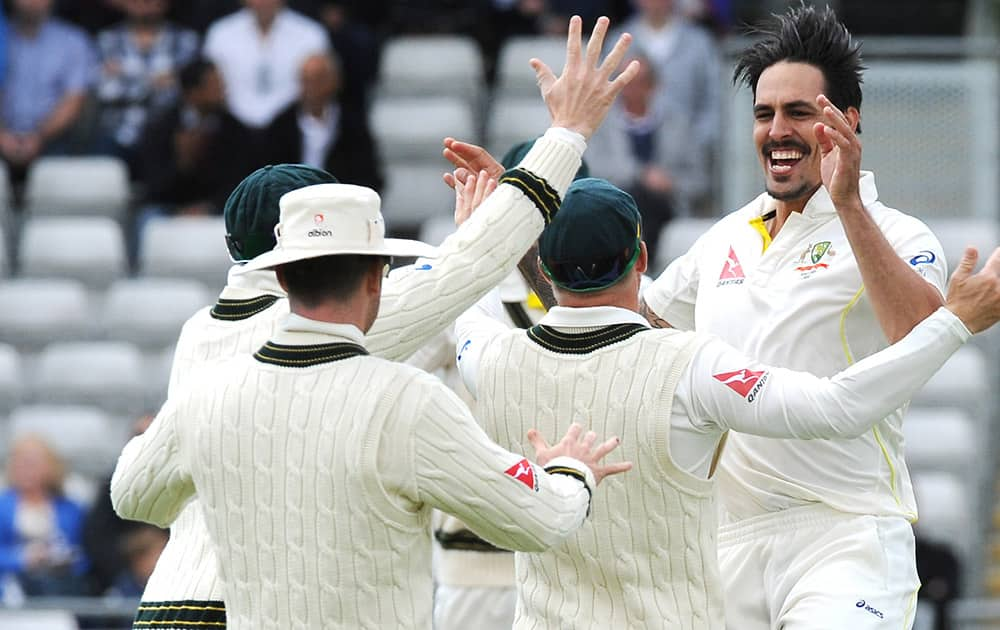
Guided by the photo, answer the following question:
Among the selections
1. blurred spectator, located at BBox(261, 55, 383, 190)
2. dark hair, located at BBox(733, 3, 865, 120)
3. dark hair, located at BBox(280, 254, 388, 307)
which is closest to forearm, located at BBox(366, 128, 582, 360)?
dark hair, located at BBox(280, 254, 388, 307)

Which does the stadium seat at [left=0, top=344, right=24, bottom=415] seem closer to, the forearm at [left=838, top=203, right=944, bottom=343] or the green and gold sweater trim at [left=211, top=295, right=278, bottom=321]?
the green and gold sweater trim at [left=211, top=295, right=278, bottom=321]

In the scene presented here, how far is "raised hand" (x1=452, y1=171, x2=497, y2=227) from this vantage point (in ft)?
16.7

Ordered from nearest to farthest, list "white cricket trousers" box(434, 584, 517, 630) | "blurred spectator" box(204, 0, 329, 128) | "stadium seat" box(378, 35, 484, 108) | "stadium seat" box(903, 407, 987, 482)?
"white cricket trousers" box(434, 584, 517, 630), "stadium seat" box(903, 407, 987, 482), "blurred spectator" box(204, 0, 329, 128), "stadium seat" box(378, 35, 484, 108)

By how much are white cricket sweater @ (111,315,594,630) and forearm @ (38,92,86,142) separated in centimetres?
835

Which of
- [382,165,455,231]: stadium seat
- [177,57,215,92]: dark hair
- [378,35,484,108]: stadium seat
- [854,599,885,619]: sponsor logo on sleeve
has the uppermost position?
[854,599,885,619]: sponsor logo on sleeve

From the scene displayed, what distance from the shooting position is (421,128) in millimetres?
12484

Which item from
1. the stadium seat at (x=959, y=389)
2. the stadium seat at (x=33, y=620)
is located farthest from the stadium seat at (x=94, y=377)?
the stadium seat at (x=959, y=389)

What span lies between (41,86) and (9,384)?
235 centimetres

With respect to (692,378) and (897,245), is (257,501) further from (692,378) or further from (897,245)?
(897,245)

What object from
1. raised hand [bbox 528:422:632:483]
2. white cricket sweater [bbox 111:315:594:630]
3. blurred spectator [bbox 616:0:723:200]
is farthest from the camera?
blurred spectator [bbox 616:0:723:200]

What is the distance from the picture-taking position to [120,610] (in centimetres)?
876

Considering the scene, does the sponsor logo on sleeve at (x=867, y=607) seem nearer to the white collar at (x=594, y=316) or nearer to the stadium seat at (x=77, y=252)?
the white collar at (x=594, y=316)

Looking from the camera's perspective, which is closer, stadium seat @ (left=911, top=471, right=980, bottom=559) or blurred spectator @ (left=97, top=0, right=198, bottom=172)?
stadium seat @ (left=911, top=471, right=980, bottom=559)

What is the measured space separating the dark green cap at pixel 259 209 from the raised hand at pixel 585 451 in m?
1.02
